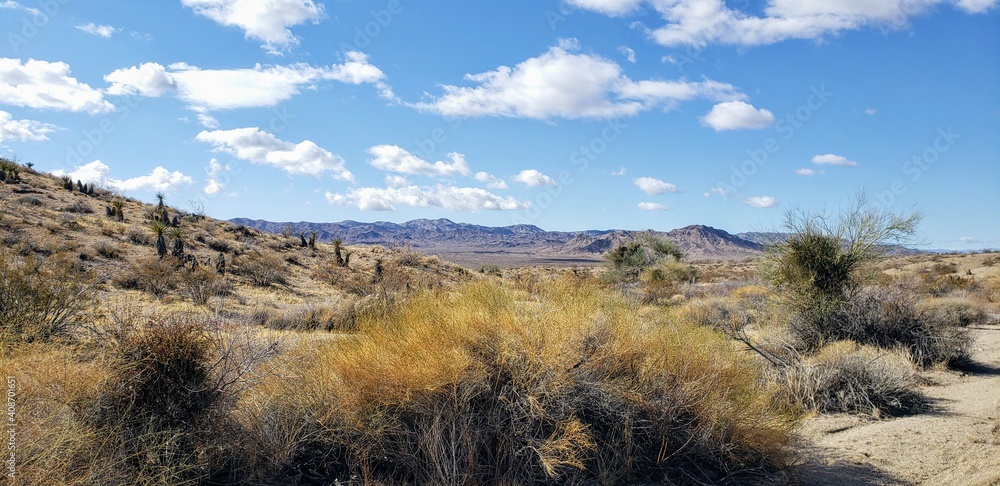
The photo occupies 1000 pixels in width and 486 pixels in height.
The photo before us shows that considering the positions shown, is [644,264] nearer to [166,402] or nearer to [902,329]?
[902,329]

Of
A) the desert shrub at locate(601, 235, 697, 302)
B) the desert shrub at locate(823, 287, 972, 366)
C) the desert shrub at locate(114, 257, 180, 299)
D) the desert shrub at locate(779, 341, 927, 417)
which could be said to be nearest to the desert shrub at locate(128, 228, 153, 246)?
the desert shrub at locate(114, 257, 180, 299)

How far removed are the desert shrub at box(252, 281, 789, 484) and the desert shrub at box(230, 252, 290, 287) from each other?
2207 cm

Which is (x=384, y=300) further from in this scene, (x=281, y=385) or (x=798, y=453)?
(x=798, y=453)

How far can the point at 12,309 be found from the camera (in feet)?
22.6

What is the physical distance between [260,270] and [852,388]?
25248 millimetres

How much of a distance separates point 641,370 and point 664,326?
112cm

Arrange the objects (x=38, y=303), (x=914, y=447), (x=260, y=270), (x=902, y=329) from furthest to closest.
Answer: (x=260, y=270) < (x=902, y=329) < (x=38, y=303) < (x=914, y=447)

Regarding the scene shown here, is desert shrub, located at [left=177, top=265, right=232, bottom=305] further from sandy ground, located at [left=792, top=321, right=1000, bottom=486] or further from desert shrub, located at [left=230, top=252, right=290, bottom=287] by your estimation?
sandy ground, located at [left=792, top=321, right=1000, bottom=486]

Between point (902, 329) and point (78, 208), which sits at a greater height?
point (78, 208)

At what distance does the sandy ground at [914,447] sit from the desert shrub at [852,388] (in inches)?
10.8

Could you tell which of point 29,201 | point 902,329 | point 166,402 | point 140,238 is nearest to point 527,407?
point 166,402

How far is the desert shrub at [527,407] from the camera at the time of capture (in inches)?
197

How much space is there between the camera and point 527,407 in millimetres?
A: 5227

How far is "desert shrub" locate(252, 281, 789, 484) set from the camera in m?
5.01
